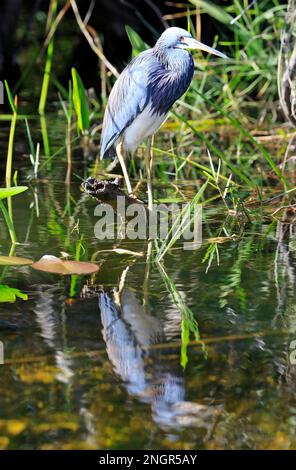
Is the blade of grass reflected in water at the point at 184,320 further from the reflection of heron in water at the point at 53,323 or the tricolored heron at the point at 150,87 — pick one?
the tricolored heron at the point at 150,87

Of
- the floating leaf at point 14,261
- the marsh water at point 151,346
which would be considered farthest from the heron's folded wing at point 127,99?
the floating leaf at point 14,261

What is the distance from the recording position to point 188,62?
4.48 metres

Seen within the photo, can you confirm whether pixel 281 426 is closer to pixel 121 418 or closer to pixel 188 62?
pixel 121 418

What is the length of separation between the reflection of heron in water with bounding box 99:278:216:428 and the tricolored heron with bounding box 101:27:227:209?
58.3 inches

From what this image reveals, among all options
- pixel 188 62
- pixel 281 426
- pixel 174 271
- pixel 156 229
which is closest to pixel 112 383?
pixel 281 426

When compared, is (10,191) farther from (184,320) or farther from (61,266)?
(184,320)

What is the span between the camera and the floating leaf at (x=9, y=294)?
10.1 ft

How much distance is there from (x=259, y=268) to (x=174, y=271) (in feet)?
1.01

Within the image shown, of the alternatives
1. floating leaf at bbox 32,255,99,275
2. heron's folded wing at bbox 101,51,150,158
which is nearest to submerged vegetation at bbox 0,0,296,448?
floating leaf at bbox 32,255,99,275

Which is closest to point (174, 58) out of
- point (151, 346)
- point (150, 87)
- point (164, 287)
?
point (150, 87)

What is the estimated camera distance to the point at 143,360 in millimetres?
2605

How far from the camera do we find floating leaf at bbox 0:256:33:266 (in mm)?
3447

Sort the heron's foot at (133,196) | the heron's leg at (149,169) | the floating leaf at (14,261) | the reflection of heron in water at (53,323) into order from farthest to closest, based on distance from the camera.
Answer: the heron's leg at (149,169) < the heron's foot at (133,196) < the floating leaf at (14,261) < the reflection of heron in water at (53,323)
